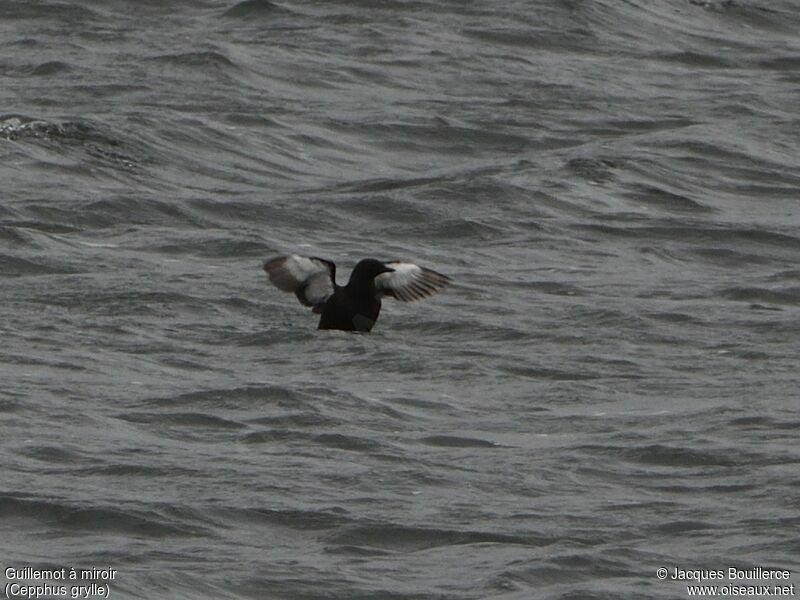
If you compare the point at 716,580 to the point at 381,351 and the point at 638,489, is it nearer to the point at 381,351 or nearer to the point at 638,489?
the point at 638,489

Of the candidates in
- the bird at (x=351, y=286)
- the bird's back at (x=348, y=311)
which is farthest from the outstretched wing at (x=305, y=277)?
the bird's back at (x=348, y=311)

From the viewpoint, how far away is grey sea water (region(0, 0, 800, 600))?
926 cm

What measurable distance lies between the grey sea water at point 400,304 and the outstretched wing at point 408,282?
0.93 ft

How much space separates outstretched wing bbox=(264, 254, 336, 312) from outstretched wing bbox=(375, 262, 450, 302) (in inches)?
12.4

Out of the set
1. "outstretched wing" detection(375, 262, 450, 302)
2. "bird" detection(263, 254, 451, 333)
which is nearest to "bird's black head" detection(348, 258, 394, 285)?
"bird" detection(263, 254, 451, 333)

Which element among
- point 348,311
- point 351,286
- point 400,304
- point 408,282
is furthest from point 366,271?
point 400,304

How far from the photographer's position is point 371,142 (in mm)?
20469

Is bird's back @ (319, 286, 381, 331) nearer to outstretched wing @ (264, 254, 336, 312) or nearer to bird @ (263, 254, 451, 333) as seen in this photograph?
bird @ (263, 254, 451, 333)

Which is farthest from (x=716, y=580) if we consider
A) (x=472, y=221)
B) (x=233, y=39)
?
(x=233, y=39)

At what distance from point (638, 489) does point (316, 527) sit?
5.45ft

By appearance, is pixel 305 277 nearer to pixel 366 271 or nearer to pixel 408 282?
pixel 366 271

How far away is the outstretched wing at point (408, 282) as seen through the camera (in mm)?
13484

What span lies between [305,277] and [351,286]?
0.41 metres

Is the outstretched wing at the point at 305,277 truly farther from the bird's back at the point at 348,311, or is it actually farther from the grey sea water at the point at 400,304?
the grey sea water at the point at 400,304
